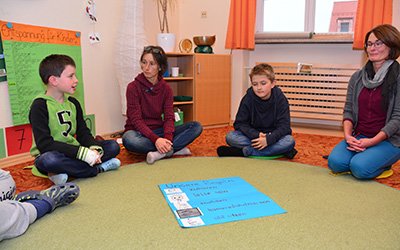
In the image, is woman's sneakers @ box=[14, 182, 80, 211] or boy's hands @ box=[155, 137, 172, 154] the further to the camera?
boy's hands @ box=[155, 137, 172, 154]

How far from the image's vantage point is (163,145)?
220 centimetres

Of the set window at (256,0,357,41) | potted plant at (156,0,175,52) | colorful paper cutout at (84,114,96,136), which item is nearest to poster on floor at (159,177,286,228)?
colorful paper cutout at (84,114,96,136)

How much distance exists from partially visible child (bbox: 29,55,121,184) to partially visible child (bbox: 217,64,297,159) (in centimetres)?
84

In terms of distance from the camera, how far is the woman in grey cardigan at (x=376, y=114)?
187cm

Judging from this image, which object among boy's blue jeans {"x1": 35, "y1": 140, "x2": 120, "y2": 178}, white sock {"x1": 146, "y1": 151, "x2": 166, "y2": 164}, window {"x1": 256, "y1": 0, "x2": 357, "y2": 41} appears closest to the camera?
boy's blue jeans {"x1": 35, "y1": 140, "x2": 120, "y2": 178}

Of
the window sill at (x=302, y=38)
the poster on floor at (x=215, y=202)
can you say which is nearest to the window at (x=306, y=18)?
the window sill at (x=302, y=38)

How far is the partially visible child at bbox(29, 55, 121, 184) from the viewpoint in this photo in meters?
1.77

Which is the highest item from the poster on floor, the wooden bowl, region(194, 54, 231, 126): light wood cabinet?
the wooden bowl

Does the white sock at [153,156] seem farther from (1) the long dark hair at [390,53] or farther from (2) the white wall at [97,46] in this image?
(1) the long dark hair at [390,53]

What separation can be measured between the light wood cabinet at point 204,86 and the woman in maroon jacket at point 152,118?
792 millimetres

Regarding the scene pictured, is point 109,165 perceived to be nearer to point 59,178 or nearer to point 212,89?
point 59,178

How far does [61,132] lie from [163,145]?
60 cm

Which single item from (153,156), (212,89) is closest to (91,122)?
(153,156)

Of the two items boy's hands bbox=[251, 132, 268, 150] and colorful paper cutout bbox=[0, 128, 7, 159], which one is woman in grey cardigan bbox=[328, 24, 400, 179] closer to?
boy's hands bbox=[251, 132, 268, 150]
